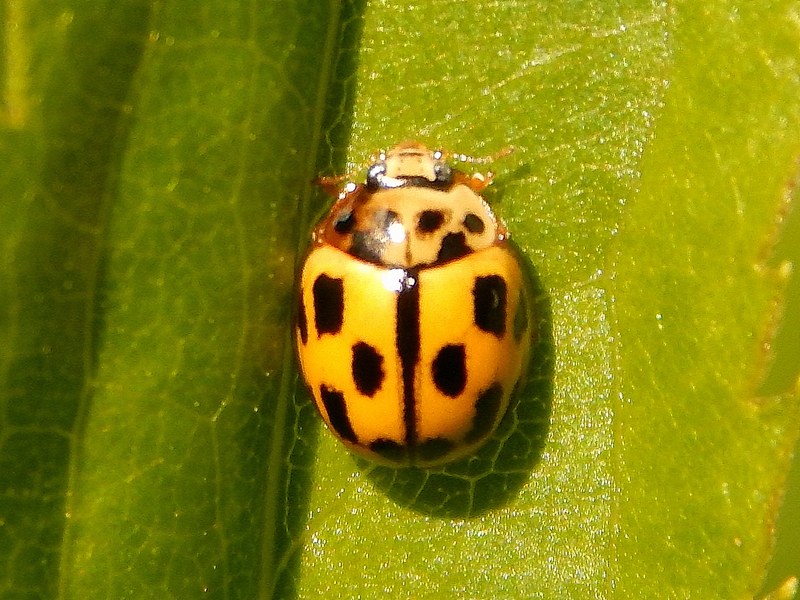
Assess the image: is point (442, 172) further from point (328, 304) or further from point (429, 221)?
point (328, 304)

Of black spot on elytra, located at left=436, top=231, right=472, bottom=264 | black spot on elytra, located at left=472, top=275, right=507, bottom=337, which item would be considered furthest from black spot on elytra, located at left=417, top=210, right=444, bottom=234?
black spot on elytra, located at left=472, top=275, right=507, bottom=337

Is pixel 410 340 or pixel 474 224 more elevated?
pixel 474 224

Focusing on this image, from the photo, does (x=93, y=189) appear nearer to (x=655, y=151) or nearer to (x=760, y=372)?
(x=655, y=151)

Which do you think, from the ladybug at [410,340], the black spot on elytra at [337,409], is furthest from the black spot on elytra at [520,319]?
the black spot on elytra at [337,409]

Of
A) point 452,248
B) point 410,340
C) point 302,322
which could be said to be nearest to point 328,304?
point 302,322

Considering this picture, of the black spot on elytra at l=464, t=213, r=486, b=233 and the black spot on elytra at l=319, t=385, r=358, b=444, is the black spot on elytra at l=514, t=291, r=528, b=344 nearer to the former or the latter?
the black spot on elytra at l=464, t=213, r=486, b=233

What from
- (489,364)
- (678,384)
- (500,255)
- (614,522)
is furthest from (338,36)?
(614,522)
